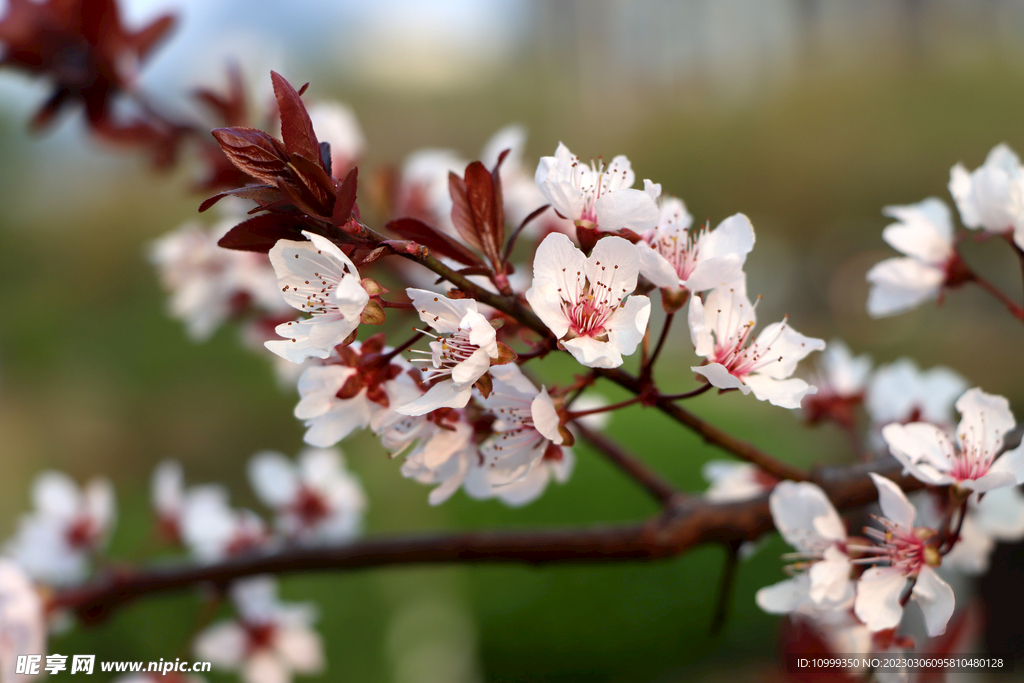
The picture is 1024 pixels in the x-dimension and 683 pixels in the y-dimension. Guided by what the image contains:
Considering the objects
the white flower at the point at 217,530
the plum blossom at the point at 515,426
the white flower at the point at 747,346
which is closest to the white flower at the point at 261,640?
the white flower at the point at 217,530

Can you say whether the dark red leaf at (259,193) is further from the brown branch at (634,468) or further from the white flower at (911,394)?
the white flower at (911,394)

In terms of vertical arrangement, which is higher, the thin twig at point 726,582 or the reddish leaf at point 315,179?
the reddish leaf at point 315,179

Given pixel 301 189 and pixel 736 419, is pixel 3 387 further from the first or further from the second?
pixel 301 189

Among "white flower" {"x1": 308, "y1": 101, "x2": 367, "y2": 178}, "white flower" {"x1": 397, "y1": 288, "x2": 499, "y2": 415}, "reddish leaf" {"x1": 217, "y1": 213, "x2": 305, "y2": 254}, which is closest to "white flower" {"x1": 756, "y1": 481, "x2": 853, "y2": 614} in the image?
"white flower" {"x1": 397, "y1": 288, "x2": 499, "y2": 415}

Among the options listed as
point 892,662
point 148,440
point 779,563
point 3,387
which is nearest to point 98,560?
point 892,662

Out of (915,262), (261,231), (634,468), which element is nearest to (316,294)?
(261,231)

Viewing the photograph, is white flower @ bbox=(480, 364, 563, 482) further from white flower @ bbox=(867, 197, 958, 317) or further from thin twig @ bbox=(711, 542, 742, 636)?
white flower @ bbox=(867, 197, 958, 317)

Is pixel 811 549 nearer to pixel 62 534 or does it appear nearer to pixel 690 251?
pixel 690 251
